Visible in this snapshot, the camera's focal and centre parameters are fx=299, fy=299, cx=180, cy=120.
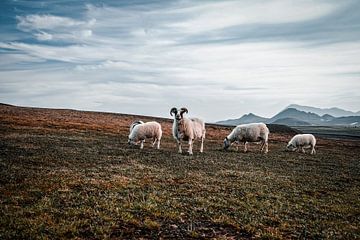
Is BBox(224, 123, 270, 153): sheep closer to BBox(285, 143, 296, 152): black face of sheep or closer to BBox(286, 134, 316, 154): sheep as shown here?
BBox(286, 134, 316, 154): sheep

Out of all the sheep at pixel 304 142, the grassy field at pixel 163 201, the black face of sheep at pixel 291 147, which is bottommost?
the grassy field at pixel 163 201

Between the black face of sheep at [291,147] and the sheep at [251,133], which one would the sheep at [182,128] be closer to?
the sheep at [251,133]

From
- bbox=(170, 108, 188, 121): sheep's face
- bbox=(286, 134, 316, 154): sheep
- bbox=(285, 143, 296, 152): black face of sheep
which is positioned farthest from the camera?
→ bbox=(285, 143, 296, 152): black face of sheep

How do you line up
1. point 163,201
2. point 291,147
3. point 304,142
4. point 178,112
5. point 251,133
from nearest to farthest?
1. point 163,201
2. point 178,112
3. point 251,133
4. point 304,142
5. point 291,147

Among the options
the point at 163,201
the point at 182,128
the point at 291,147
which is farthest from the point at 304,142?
the point at 163,201

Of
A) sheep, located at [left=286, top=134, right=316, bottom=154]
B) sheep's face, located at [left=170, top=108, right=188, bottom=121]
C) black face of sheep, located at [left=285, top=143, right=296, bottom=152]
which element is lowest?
black face of sheep, located at [left=285, top=143, right=296, bottom=152]

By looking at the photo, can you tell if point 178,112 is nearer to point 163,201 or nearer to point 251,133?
point 251,133

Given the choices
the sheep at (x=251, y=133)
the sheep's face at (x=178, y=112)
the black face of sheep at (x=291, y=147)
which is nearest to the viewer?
the sheep's face at (x=178, y=112)

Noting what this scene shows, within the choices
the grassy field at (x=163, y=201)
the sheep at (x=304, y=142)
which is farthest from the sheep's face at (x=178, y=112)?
the sheep at (x=304, y=142)

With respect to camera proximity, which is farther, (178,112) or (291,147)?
(291,147)

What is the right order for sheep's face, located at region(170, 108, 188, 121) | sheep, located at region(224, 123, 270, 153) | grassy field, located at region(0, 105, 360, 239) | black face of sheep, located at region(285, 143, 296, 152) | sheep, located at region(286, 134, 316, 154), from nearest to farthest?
grassy field, located at region(0, 105, 360, 239) → sheep's face, located at region(170, 108, 188, 121) → sheep, located at region(224, 123, 270, 153) → sheep, located at region(286, 134, 316, 154) → black face of sheep, located at region(285, 143, 296, 152)

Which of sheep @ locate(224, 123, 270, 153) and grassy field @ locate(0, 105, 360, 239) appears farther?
sheep @ locate(224, 123, 270, 153)

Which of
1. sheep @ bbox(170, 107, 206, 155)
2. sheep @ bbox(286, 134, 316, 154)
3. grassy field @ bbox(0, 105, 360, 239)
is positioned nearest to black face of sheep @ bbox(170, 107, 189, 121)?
sheep @ bbox(170, 107, 206, 155)

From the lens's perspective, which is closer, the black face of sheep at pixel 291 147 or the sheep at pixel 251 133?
the sheep at pixel 251 133
